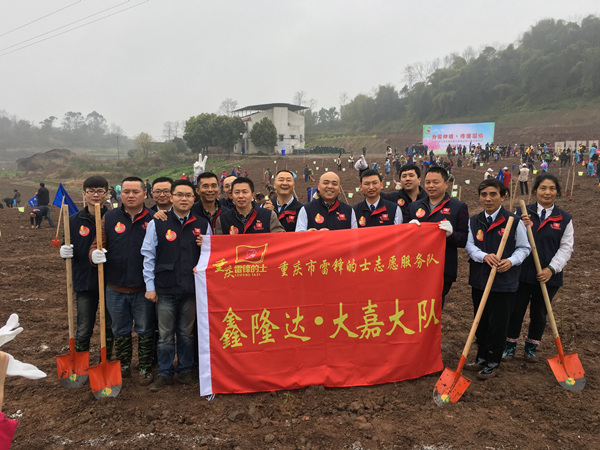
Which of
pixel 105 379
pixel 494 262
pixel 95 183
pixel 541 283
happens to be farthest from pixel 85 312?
pixel 541 283

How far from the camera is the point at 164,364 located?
13.2 feet

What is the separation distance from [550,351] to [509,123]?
196 ft

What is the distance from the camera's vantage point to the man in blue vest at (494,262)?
3.88 metres

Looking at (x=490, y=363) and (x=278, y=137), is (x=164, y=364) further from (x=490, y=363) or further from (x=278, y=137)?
(x=278, y=137)

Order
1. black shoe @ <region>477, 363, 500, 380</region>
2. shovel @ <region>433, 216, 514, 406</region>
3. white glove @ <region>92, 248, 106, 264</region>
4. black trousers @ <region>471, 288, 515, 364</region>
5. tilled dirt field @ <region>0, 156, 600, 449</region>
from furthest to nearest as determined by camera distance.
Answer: black shoe @ <region>477, 363, 500, 380</region> → black trousers @ <region>471, 288, 515, 364</region> → white glove @ <region>92, 248, 106, 264</region> → shovel @ <region>433, 216, 514, 406</region> → tilled dirt field @ <region>0, 156, 600, 449</region>

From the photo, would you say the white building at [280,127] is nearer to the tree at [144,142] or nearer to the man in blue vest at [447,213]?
the tree at [144,142]

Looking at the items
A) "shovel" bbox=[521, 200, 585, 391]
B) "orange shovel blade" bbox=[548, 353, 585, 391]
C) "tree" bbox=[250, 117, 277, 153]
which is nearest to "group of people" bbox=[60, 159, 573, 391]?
"shovel" bbox=[521, 200, 585, 391]

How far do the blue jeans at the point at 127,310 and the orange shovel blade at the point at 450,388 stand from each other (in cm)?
295

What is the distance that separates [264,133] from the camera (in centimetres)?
5184

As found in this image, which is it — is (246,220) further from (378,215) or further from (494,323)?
(494,323)

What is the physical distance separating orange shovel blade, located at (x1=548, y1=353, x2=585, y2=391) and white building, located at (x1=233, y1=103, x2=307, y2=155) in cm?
5123

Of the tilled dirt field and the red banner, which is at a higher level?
the red banner

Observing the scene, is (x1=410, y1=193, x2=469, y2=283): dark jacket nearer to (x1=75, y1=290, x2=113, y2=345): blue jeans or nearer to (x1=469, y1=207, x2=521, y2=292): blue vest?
(x1=469, y1=207, x2=521, y2=292): blue vest

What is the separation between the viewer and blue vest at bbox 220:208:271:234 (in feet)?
13.9
